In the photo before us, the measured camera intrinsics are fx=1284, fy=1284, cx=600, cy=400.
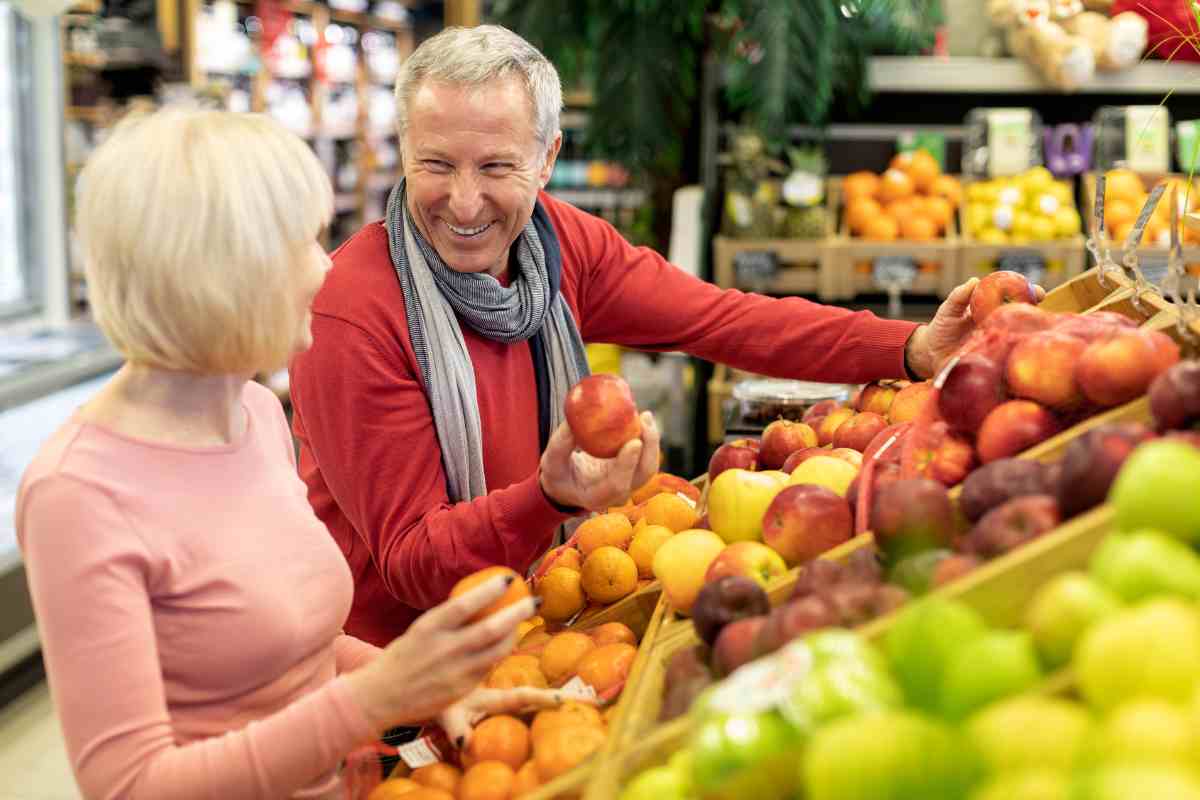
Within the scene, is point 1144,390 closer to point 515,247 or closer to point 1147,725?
point 1147,725

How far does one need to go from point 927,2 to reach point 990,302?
2965mm

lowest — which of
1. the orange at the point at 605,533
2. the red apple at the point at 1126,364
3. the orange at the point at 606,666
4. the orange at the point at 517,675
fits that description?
the orange at the point at 517,675

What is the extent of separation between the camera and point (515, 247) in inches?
86.5

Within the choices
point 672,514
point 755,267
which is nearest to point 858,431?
point 672,514

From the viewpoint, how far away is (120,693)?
1220 millimetres

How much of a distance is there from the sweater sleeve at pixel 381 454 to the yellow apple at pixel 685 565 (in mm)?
265

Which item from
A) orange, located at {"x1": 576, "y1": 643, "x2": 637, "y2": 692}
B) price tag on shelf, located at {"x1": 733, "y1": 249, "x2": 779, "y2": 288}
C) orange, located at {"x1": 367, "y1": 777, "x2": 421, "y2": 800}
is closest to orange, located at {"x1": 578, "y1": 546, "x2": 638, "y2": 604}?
orange, located at {"x1": 576, "y1": 643, "x2": 637, "y2": 692}

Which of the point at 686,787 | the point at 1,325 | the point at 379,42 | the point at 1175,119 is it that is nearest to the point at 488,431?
the point at 686,787

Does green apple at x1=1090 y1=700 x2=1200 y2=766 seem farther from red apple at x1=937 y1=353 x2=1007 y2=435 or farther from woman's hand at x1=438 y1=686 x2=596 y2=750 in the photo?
woman's hand at x1=438 y1=686 x2=596 y2=750

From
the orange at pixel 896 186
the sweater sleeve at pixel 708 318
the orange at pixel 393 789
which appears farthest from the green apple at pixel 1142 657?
the orange at pixel 896 186

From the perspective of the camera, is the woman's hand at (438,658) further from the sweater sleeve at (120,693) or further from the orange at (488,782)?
the orange at (488,782)

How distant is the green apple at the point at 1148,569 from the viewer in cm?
94

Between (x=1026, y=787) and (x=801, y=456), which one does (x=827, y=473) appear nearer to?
(x=801, y=456)

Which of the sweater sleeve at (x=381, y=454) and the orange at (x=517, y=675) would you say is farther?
the sweater sleeve at (x=381, y=454)
